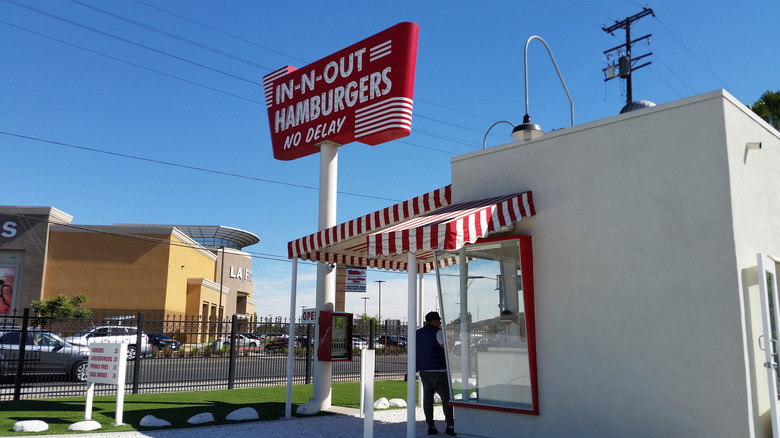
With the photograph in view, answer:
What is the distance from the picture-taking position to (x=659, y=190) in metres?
7.07

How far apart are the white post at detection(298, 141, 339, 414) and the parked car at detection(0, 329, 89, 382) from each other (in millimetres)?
7060

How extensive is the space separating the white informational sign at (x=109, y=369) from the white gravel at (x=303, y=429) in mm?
816

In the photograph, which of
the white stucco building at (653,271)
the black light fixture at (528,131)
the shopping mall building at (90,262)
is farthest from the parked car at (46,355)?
the shopping mall building at (90,262)

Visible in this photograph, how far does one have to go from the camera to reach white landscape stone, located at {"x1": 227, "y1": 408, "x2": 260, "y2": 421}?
33.2 feet

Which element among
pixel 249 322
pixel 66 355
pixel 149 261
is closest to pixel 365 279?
pixel 249 322

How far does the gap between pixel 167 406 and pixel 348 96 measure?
7200 mm

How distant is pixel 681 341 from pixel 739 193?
70.3 inches

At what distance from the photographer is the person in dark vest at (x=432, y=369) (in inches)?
356

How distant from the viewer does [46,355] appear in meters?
14.9

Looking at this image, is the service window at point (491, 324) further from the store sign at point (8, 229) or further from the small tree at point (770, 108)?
the store sign at point (8, 229)

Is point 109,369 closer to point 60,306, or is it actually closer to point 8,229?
point 60,306

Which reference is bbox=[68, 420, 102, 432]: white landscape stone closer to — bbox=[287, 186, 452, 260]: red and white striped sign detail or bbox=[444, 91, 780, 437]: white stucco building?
bbox=[287, 186, 452, 260]: red and white striped sign detail

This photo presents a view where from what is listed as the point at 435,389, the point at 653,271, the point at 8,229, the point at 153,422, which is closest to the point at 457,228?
the point at 653,271

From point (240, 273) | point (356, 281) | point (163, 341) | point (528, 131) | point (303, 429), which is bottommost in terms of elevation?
point (303, 429)
